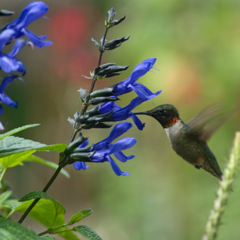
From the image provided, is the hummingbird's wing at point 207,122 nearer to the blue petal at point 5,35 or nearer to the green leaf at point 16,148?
the green leaf at point 16,148

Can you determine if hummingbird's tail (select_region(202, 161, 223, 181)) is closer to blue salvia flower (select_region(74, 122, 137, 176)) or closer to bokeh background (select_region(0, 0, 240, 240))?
blue salvia flower (select_region(74, 122, 137, 176))

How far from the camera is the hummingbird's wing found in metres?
1.55

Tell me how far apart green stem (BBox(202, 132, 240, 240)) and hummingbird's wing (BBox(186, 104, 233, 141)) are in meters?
1.00

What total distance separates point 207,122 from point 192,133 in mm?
106

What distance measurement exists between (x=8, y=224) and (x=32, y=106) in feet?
13.7

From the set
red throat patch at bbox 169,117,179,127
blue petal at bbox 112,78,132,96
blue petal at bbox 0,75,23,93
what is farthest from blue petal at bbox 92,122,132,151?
red throat patch at bbox 169,117,179,127

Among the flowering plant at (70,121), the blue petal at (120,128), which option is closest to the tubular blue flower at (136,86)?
the flowering plant at (70,121)

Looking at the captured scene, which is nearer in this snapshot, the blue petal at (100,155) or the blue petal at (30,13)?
the blue petal at (30,13)

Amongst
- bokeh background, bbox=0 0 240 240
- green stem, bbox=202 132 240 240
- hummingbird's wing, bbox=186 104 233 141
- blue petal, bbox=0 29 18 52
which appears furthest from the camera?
bokeh background, bbox=0 0 240 240

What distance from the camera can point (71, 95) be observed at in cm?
441

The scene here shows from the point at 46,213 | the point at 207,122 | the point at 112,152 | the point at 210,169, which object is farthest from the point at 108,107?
the point at 210,169

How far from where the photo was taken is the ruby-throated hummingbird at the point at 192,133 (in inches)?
62.6

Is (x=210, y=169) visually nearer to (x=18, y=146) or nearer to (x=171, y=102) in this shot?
(x=18, y=146)

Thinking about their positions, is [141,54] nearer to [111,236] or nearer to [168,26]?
[168,26]
